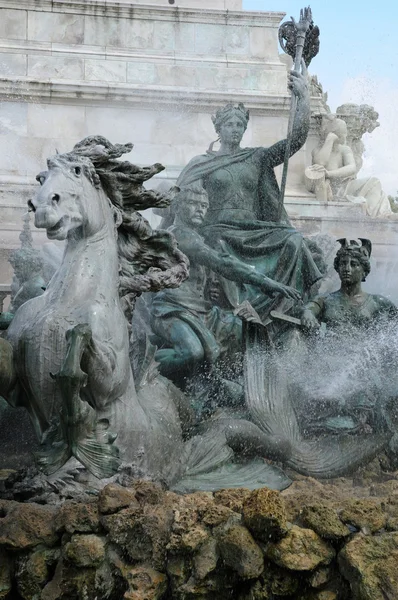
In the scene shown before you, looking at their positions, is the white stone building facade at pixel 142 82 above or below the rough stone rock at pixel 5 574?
above

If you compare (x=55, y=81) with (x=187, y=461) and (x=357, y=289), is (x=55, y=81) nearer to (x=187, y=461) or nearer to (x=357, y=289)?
(x=357, y=289)

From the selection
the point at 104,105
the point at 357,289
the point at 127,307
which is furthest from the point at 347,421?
the point at 104,105

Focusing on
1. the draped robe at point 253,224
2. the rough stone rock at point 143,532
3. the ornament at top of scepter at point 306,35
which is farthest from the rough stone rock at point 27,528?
the ornament at top of scepter at point 306,35

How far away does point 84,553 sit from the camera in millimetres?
4703

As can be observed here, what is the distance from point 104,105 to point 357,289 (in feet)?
18.9

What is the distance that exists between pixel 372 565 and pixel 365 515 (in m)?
0.28

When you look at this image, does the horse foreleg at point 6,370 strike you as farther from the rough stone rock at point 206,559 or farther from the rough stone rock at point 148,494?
the rough stone rock at point 206,559

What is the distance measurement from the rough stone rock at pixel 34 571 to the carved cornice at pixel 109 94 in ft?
27.4

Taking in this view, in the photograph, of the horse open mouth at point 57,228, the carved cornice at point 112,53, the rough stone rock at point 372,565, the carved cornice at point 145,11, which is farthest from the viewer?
the carved cornice at point 145,11

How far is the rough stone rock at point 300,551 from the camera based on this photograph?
14.9 ft

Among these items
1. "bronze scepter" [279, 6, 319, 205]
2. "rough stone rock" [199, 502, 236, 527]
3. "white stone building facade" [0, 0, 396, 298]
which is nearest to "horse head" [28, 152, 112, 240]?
"rough stone rock" [199, 502, 236, 527]

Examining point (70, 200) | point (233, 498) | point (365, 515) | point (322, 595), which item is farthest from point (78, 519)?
point (70, 200)

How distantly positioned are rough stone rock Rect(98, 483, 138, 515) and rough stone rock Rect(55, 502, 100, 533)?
4cm

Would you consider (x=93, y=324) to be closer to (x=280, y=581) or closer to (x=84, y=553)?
(x=84, y=553)
